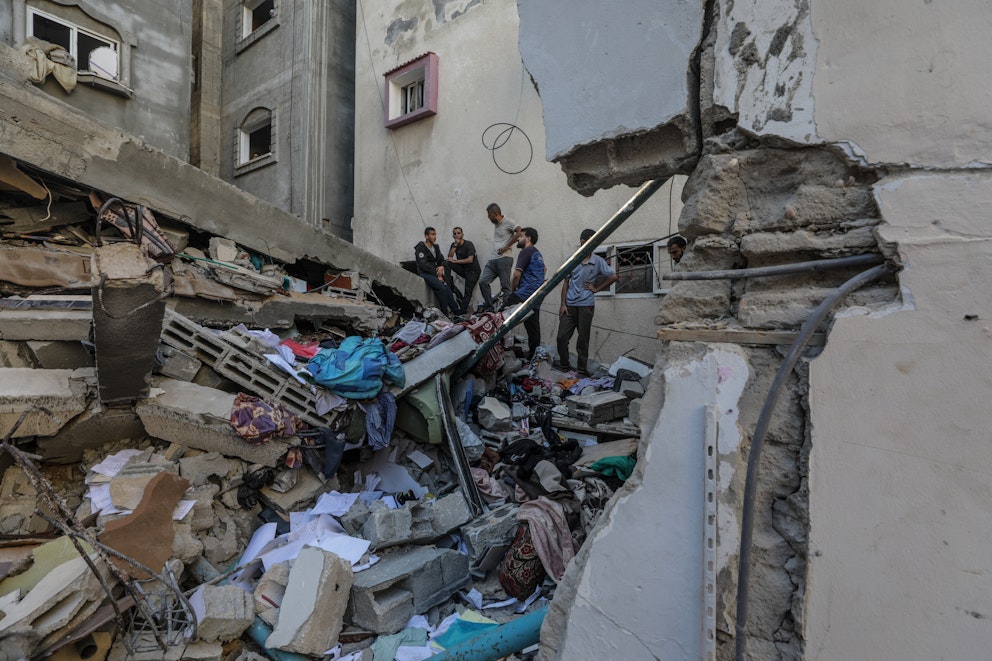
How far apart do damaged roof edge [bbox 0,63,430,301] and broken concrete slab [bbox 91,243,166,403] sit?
105 inches

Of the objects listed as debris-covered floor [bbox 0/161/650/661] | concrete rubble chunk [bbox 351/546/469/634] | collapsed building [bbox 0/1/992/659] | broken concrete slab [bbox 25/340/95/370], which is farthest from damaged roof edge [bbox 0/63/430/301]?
collapsed building [bbox 0/1/992/659]

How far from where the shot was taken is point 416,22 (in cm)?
974

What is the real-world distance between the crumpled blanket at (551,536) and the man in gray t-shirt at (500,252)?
14.1 feet

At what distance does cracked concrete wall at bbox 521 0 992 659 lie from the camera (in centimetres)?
119

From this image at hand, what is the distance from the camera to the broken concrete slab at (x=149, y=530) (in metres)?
3.15

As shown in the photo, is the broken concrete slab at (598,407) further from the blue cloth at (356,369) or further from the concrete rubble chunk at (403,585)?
the concrete rubble chunk at (403,585)

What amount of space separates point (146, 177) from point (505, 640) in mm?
5841

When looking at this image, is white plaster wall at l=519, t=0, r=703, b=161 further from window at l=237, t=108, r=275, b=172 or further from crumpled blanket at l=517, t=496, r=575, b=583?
window at l=237, t=108, r=275, b=172

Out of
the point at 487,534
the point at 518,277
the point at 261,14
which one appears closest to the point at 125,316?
the point at 487,534

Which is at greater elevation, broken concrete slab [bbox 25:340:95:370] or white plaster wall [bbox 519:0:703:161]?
white plaster wall [bbox 519:0:703:161]

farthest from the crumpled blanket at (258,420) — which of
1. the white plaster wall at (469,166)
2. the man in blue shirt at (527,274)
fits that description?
the white plaster wall at (469,166)

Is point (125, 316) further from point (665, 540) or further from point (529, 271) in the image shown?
point (529, 271)

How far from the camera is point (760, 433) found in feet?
4.49

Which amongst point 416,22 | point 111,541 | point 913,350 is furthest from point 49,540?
point 416,22
